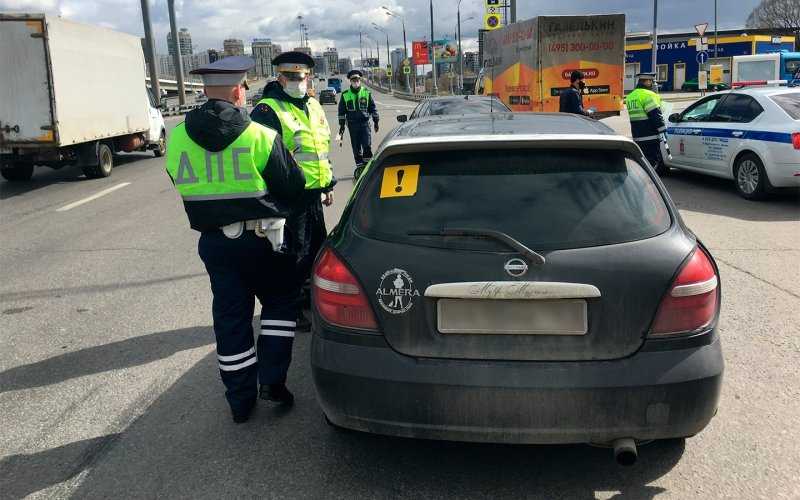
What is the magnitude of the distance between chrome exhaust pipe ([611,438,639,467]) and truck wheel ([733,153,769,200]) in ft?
26.3

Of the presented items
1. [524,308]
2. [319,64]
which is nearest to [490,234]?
[524,308]

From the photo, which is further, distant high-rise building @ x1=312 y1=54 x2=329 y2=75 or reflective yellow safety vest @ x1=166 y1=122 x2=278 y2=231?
distant high-rise building @ x1=312 y1=54 x2=329 y2=75

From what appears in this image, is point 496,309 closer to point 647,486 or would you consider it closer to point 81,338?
point 647,486

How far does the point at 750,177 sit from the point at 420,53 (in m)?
73.1

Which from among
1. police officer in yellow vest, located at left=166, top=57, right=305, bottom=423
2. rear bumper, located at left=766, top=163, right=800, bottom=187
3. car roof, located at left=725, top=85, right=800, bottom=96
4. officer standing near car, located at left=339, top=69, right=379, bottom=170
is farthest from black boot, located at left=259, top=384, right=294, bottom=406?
Answer: officer standing near car, located at left=339, top=69, right=379, bottom=170

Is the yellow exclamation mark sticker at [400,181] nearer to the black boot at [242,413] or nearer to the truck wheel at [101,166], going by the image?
the black boot at [242,413]

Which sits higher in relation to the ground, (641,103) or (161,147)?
(641,103)

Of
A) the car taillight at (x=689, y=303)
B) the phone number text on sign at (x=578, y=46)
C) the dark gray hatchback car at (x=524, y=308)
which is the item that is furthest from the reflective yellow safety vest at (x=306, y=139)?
the phone number text on sign at (x=578, y=46)

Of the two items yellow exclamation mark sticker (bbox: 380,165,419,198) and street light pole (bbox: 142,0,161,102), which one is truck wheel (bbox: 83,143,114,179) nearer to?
yellow exclamation mark sticker (bbox: 380,165,419,198)

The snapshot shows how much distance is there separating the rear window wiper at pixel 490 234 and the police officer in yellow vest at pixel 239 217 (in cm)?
106

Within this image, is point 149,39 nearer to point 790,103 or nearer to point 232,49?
point 790,103

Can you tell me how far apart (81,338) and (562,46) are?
15064 mm

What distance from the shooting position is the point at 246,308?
3.77 metres

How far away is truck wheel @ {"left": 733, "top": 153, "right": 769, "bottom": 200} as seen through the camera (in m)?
9.70
